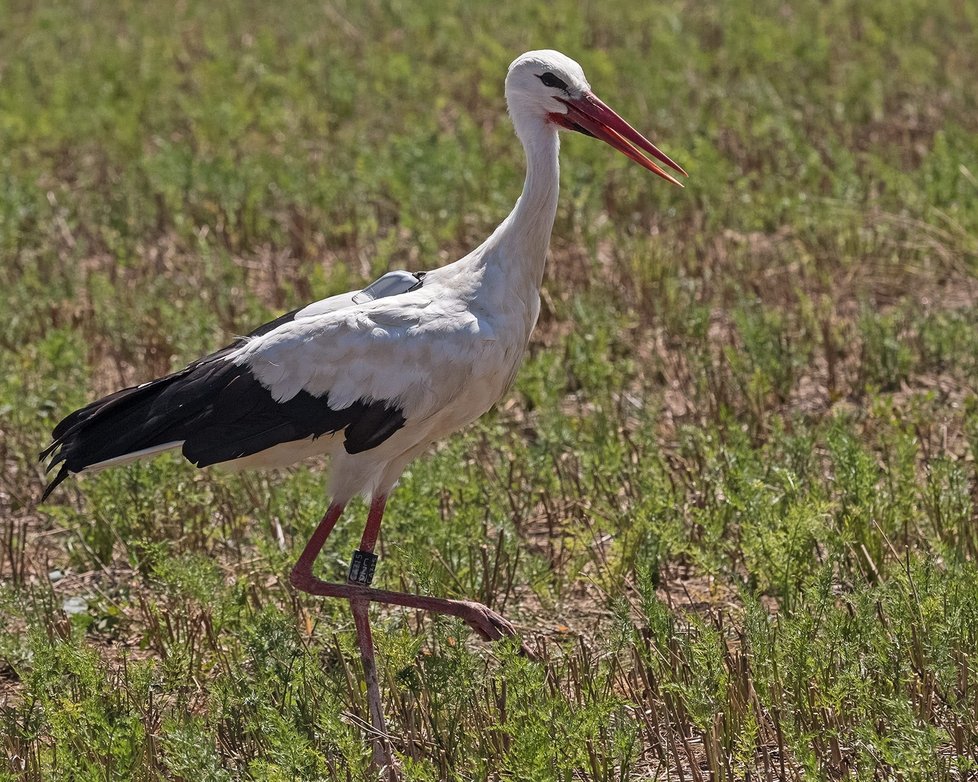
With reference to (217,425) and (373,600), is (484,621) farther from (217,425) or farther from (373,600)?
(217,425)

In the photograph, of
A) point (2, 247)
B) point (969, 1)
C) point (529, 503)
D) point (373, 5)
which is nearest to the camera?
point (529, 503)

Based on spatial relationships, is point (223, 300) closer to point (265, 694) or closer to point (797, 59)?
point (265, 694)

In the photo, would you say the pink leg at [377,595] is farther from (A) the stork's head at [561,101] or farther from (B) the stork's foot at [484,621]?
(A) the stork's head at [561,101]

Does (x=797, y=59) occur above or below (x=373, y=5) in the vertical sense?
below

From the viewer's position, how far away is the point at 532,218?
16.7ft

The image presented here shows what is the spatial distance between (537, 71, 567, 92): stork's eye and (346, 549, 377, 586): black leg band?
171cm

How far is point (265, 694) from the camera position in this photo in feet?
14.1

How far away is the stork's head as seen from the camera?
5.09 m

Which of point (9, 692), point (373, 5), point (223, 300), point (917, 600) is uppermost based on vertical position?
point (373, 5)

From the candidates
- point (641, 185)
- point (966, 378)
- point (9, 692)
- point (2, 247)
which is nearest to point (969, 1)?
point (641, 185)

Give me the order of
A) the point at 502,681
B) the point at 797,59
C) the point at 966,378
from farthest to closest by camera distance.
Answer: the point at 797,59 < the point at 966,378 < the point at 502,681

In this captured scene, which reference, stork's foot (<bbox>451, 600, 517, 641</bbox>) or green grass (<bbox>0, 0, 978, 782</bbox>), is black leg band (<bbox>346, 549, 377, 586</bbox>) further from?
stork's foot (<bbox>451, 600, 517, 641</bbox>)

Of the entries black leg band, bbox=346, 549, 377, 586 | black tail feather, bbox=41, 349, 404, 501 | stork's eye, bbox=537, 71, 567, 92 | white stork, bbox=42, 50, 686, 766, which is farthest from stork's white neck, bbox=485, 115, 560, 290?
black leg band, bbox=346, 549, 377, 586

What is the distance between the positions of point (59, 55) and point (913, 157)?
735 cm
